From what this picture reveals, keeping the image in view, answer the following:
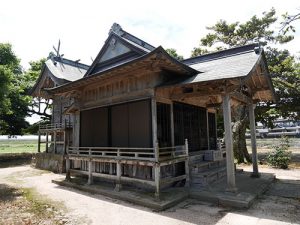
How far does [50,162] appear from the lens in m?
18.2

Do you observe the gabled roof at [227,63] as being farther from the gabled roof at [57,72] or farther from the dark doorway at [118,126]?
the gabled roof at [57,72]

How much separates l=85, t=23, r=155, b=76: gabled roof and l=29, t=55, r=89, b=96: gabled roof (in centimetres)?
646

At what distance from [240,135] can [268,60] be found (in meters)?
7.75

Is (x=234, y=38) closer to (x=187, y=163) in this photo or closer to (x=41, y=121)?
(x=187, y=163)

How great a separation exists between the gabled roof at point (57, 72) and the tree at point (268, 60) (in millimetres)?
12153

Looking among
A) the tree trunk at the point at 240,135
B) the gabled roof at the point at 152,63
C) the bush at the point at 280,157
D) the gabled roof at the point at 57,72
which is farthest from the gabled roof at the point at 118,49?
the bush at the point at 280,157

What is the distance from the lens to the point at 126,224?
21.1 feet

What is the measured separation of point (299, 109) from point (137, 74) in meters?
16.7

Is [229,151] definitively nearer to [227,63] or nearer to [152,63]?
[227,63]

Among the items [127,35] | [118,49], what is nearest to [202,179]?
[118,49]

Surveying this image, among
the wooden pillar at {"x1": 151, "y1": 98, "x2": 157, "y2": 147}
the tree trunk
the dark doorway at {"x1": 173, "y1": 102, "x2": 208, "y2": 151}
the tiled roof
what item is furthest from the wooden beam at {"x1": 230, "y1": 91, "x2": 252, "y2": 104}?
the tiled roof

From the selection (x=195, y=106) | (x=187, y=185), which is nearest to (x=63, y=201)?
(x=187, y=185)

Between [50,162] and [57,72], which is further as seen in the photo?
[57,72]

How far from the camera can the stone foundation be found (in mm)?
16788
